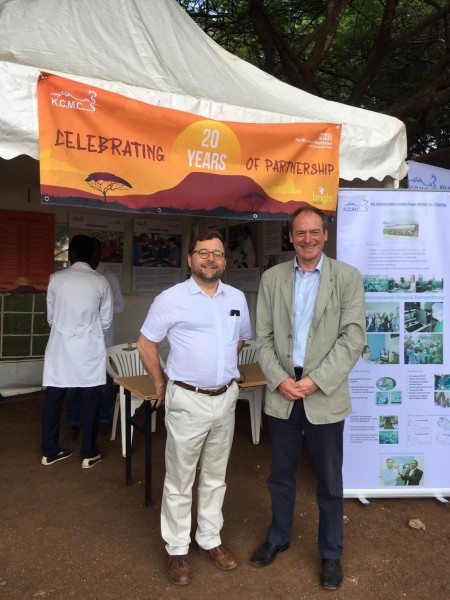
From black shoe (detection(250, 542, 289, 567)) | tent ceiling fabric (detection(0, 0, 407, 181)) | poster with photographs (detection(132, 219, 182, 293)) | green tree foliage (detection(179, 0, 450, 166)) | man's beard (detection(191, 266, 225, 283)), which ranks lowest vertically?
black shoe (detection(250, 542, 289, 567))

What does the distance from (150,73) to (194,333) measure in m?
1.74

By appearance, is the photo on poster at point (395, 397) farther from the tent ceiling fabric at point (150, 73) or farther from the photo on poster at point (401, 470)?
the tent ceiling fabric at point (150, 73)

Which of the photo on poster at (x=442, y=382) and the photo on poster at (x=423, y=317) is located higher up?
the photo on poster at (x=423, y=317)

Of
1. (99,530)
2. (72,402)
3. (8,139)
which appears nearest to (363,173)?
(8,139)

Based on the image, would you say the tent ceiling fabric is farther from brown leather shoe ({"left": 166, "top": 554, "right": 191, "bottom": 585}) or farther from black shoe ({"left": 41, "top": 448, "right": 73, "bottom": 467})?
black shoe ({"left": 41, "top": 448, "right": 73, "bottom": 467})

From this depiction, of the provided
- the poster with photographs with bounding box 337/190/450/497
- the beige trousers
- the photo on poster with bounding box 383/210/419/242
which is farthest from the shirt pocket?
the photo on poster with bounding box 383/210/419/242

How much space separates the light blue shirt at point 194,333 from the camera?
2.30 m

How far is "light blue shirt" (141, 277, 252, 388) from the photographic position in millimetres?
2301

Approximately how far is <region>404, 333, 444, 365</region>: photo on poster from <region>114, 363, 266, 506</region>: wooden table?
3.26 feet

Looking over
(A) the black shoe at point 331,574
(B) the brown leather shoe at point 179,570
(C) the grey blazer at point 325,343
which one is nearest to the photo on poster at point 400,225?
(C) the grey blazer at point 325,343

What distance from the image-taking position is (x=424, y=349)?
125 inches

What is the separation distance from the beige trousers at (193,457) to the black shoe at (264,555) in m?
0.25

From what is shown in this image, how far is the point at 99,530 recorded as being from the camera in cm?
288

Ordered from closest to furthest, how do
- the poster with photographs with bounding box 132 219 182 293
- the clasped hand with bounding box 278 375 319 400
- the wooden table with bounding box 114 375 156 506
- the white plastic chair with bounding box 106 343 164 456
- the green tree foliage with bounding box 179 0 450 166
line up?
the clasped hand with bounding box 278 375 319 400 → the wooden table with bounding box 114 375 156 506 → the white plastic chair with bounding box 106 343 164 456 → the poster with photographs with bounding box 132 219 182 293 → the green tree foliage with bounding box 179 0 450 166
